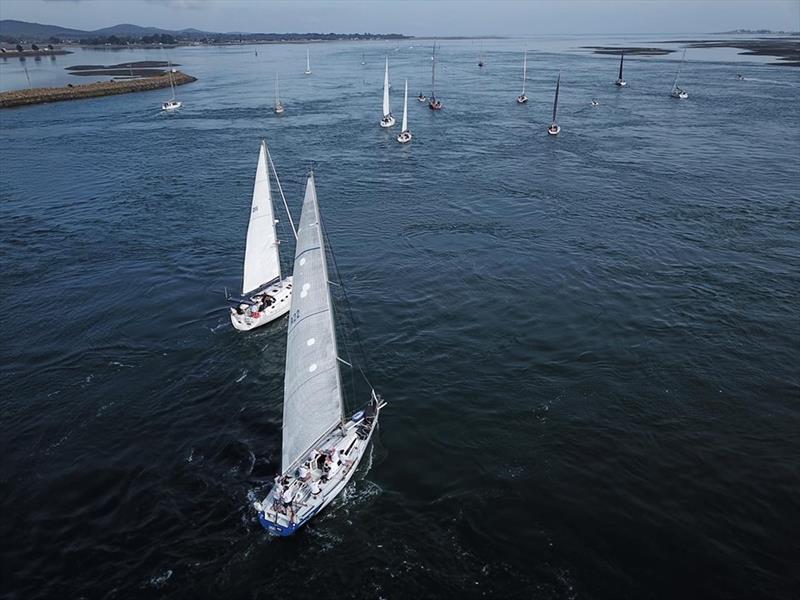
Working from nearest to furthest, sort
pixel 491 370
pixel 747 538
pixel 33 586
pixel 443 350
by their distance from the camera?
pixel 33 586 < pixel 747 538 < pixel 491 370 < pixel 443 350

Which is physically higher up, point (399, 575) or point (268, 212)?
point (268, 212)

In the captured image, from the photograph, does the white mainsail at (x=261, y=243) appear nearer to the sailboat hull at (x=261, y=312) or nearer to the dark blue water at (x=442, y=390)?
the sailboat hull at (x=261, y=312)

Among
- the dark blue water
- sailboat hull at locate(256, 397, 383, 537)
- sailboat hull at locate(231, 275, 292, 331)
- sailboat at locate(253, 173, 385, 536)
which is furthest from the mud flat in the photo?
sailboat hull at locate(256, 397, 383, 537)

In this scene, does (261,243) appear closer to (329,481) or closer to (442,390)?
(442,390)

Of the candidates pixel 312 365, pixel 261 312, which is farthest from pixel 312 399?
pixel 261 312

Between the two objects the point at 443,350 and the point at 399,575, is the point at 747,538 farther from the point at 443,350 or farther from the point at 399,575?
the point at 443,350

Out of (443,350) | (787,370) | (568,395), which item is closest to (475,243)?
(443,350)

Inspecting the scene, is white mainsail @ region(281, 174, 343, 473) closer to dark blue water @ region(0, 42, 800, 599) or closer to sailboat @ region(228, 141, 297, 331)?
dark blue water @ region(0, 42, 800, 599)
